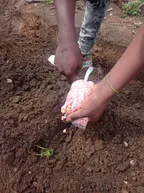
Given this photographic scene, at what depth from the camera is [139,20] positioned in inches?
111

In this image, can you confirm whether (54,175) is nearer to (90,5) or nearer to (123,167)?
(123,167)

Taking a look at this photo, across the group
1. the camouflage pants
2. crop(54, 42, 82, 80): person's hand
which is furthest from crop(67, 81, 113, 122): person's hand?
the camouflage pants

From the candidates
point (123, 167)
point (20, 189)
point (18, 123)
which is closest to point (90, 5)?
point (18, 123)

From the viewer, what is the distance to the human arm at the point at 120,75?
49.1 inches

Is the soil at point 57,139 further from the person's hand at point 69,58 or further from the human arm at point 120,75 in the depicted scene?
the person's hand at point 69,58

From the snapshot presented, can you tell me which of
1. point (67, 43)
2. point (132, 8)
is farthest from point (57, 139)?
point (132, 8)

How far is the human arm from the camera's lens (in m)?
1.25

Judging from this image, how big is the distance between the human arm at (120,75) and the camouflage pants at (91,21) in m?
0.71

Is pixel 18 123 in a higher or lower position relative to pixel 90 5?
lower

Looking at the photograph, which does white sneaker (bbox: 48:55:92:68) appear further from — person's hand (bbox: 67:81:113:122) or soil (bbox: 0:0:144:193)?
person's hand (bbox: 67:81:113:122)

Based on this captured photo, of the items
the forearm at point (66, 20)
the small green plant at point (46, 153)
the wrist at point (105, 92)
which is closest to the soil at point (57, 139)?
the small green plant at point (46, 153)

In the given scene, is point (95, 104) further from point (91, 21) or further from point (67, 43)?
point (91, 21)

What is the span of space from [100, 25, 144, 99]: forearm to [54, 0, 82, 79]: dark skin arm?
0.62ft

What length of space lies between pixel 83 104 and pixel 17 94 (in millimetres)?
671
